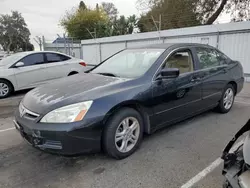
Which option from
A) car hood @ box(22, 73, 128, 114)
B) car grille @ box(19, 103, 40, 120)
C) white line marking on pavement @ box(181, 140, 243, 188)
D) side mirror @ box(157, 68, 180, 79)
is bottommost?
white line marking on pavement @ box(181, 140, 243, 188)

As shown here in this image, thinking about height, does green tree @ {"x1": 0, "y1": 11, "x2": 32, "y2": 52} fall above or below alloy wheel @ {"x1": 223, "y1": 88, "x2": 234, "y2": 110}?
above

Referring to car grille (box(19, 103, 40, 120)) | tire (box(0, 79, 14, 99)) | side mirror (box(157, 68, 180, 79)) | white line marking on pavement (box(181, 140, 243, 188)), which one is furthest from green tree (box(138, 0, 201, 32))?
car grille (box(19, 103, 40, 120))

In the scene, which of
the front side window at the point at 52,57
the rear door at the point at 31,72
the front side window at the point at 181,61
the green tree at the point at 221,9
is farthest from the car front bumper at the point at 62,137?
the green tree at the point at 221,9

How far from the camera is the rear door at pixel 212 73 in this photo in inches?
150

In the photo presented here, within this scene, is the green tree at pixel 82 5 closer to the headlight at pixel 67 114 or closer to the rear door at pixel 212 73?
the rear door at pixel 212 73

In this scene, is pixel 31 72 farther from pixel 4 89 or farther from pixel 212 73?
pixel 212 73

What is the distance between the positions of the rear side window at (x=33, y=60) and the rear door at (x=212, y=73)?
5.09 m

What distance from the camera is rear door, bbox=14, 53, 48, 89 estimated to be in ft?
21.1

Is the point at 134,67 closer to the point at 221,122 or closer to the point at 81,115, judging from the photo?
the point at 81,115

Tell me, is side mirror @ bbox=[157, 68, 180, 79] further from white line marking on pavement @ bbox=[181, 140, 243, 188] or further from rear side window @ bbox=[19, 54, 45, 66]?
rear side window @ bbox=[19, 54, 45, 66]

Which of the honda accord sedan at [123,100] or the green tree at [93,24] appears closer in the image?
the honda accord sedan at [123,100]

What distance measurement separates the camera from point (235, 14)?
15.8 meters

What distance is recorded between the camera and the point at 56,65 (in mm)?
7039

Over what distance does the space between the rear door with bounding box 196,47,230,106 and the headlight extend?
236 cm
